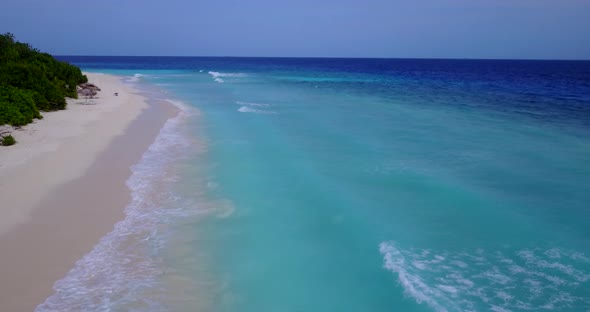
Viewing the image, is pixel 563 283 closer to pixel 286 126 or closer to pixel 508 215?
pixel 508 215

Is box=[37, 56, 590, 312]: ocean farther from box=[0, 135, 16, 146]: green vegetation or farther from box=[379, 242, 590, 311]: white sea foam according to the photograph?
box=[0, 135, 16, 146]: green vegetation

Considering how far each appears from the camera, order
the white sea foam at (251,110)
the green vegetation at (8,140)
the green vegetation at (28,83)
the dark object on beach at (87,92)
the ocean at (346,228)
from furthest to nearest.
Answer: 1. the dark object on beach at (87,92)
2. the white sea foam at (251,110)
3. the green vegetation at (28,83)
4. the green vegetation at (8,140)
5. the ocean at (346,228)

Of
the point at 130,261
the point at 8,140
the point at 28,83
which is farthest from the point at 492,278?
the point at 28,83

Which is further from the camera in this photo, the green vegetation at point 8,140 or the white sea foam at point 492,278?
the green vegetation at point 8,140

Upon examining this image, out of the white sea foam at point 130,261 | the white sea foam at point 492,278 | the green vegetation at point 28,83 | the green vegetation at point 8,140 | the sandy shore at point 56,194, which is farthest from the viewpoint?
the green vegetation at point 28,83

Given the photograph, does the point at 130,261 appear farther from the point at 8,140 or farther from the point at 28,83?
the point at 28,83

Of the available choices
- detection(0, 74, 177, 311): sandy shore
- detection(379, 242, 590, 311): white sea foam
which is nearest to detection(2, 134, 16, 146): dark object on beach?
detection(0, 74, 177, 311): sandy shore

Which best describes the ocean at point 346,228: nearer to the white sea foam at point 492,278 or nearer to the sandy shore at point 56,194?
the white sea foam at point 492,278

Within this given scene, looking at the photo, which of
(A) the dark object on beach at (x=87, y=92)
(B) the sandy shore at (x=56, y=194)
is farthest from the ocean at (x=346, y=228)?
(A) the dark object on beach at (x=87, y=92)
